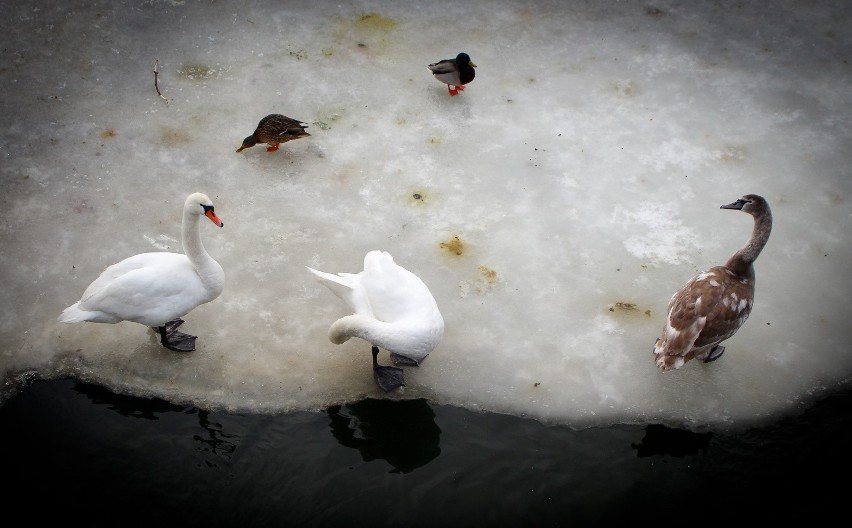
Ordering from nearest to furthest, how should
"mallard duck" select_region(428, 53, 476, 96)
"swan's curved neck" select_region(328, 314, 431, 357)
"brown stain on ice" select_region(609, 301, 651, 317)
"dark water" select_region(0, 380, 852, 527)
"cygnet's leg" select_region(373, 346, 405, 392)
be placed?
1. "dark water" select_region(0, 380, 852, 527)
2. "swan's curved neck" select_region(328, 314, 431, 357)
3. "cygnet's leg" select_region(373, 346, 405, 392)
4. "brown stain on ice" select_region(609, 301, 651, 317)
5. "mallard duck" select_region(428, 53, 476, 96)

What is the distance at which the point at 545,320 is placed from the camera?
586 cm

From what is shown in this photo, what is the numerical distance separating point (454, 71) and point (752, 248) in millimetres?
3943

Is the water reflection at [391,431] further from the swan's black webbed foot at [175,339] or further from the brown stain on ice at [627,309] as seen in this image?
the brown stain on ice at [627,309]

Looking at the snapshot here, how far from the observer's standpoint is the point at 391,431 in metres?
5.18

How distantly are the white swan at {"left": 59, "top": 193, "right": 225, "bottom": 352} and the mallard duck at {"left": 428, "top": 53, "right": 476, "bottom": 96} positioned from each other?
371 centimetres

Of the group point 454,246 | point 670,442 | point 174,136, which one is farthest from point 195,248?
point 670,442

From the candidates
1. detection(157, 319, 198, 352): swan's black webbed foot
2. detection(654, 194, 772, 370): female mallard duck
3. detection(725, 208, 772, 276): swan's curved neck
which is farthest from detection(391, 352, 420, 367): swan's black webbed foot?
detection(725, 208, 772, 276): swan's curved neck

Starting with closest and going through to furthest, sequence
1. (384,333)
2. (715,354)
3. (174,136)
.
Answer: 1. (384,333)
2. (715,354)
3. (174,136)

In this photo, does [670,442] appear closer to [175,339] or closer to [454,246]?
[454,246]

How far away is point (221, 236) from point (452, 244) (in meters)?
2.20

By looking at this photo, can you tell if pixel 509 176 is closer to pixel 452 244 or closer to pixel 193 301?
pixel 452 244

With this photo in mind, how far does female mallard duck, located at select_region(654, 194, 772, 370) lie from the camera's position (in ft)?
Answer: 16.7

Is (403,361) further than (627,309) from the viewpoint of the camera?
No

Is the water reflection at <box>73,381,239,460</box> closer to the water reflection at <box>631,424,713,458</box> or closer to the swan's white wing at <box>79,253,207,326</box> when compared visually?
the swan's white wing at <box>79,253,207,326</box>
